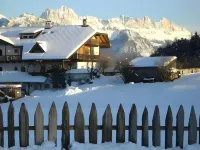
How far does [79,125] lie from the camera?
780cm

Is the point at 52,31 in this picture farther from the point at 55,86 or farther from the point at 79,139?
the point at 79,139

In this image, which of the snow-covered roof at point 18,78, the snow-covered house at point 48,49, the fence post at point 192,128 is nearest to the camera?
the fence post at point 192,128

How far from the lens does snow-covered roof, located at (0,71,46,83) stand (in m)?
44.2

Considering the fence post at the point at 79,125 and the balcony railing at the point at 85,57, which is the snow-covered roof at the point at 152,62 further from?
the fence post at the point at 79,125

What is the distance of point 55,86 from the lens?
128 feet

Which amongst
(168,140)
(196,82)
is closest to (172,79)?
(196,82)

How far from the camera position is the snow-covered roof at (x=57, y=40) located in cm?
4797

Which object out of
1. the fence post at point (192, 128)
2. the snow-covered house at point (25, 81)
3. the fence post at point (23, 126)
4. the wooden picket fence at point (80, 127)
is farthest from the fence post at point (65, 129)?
the snow-covered house at point (25, 81)

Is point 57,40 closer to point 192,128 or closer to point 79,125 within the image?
point 79,125

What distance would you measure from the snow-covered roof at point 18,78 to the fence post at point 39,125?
1416 inches

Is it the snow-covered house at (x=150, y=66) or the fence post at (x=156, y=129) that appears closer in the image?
the fence post at (x=156, y=129)

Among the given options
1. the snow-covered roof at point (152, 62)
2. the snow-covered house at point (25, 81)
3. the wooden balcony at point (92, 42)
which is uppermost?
the wooden balcony at point (92, 42)

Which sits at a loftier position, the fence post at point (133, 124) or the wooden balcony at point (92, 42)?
the wooden balcony at point (92, 42)

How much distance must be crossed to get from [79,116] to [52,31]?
48053 mm
